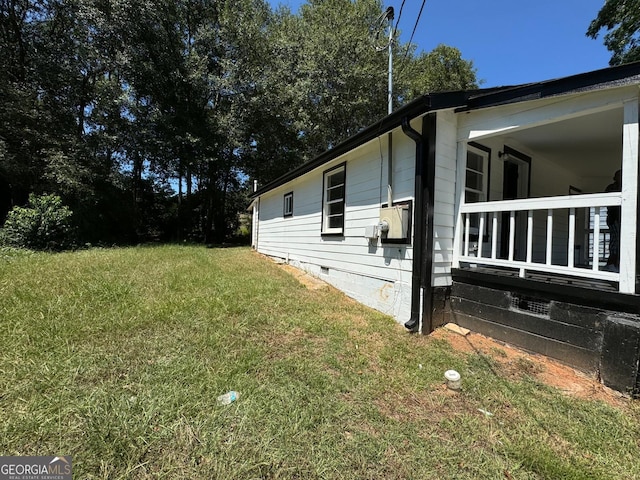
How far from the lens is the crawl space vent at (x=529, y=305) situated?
3104mm

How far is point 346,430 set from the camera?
197 cm

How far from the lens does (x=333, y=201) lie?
250 inches

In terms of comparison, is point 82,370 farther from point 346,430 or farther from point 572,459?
point 572,459

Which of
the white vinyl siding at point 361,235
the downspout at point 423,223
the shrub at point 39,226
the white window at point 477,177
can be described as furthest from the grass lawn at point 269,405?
the shrub at point 39,226

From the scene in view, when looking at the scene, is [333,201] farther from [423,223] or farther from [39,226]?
[39,226]

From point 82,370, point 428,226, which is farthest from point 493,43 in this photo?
point 82,370

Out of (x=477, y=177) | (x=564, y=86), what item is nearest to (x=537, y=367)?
(x=564, y=86)

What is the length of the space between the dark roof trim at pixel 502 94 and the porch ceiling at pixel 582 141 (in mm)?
635

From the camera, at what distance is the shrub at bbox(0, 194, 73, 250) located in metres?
9.25

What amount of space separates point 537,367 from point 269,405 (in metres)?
2.63

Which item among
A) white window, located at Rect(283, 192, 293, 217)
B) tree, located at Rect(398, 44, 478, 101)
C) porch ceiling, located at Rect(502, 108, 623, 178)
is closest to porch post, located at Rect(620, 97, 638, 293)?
porch ceiling, located at Rect(502, 108, 623, 178)

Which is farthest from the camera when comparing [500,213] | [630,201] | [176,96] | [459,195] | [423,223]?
[176,96]

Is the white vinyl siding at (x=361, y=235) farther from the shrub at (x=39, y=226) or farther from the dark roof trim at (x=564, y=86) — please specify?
the shrub at (x=39, y=226)

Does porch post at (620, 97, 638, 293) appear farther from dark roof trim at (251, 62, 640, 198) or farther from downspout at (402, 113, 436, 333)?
downspout at (402, 113, 436, 333)
